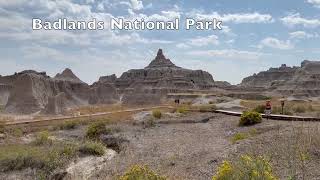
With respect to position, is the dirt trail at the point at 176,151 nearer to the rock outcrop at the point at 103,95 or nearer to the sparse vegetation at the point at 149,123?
the sparse vegetation at the point at 149,123

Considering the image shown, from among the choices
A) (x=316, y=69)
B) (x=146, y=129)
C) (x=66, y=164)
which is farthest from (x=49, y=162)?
(x=316, y=69)

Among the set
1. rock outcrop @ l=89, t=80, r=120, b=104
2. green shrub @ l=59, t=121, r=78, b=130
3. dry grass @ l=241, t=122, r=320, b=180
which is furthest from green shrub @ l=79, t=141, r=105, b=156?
rock outcrop @ l=89, t=80, r=120, b=104

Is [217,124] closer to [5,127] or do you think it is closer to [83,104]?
[5,127]

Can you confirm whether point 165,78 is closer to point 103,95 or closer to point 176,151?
point 103,95

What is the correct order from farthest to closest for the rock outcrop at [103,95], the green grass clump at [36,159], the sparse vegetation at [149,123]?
the rock outcrop at [103,95] < the sparse vegetation at [149,123] < the green grass clump at [36,159]

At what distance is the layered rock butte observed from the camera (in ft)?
208

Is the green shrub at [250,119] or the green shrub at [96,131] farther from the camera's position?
the green shrub at [96,131]

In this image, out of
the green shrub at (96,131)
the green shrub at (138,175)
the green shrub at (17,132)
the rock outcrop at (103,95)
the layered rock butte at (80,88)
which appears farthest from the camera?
the rock outcrop at (103,95)

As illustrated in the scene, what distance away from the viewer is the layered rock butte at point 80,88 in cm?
6331

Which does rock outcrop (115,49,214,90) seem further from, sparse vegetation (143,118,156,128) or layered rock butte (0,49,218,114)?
sparse vegetation (143,118,156,128)

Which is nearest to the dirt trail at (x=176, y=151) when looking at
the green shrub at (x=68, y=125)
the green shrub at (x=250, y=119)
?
the green shrub at (x=250, y=119)

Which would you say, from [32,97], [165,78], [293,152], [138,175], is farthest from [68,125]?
[165,78]

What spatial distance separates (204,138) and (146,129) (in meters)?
9.59

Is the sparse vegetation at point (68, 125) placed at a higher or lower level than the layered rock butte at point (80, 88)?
lower
